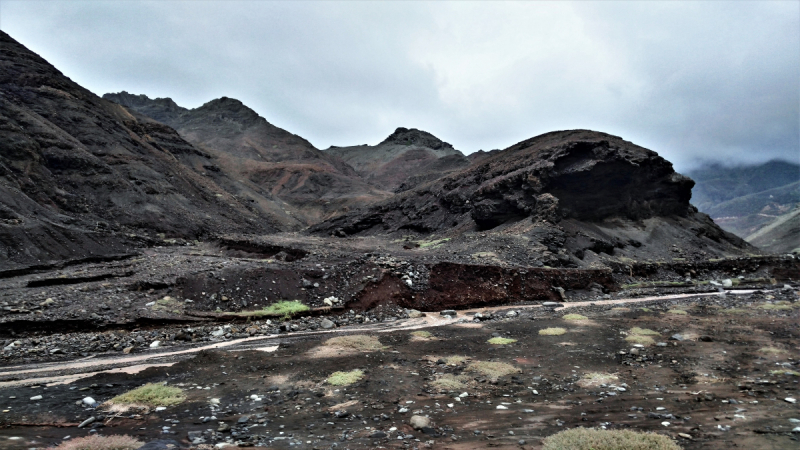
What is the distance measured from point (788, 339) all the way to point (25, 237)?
3364 centimetres

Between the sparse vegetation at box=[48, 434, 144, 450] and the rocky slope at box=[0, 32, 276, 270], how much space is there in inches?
791

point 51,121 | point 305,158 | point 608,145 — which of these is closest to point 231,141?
point 305,158

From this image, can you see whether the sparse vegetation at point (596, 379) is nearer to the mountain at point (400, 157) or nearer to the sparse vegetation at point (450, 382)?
the sparse vegetation at point (450, 382)

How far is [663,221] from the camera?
4691 centimetres

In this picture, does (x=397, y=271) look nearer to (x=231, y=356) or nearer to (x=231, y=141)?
(x=231, y=356)

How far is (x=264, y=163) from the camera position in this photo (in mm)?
91750

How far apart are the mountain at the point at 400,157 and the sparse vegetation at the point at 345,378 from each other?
97189mm

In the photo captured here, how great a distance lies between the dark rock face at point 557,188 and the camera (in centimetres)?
4062

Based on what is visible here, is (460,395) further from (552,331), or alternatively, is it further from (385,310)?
(385,310)

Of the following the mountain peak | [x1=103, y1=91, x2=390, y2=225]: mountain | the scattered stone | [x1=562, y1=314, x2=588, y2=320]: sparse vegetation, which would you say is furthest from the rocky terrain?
the mountain peak

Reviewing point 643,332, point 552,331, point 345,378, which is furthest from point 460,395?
point 643,332

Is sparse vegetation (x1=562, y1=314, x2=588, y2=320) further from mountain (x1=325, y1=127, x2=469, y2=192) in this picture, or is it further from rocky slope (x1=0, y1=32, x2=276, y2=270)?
mountain (x1=325, y1=127, x2=469, y2=192)

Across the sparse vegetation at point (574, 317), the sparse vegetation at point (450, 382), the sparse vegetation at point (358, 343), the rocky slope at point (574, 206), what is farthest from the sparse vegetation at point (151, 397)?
the rocky slope at point (574, 206)

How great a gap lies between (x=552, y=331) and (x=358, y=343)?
6915 mm
